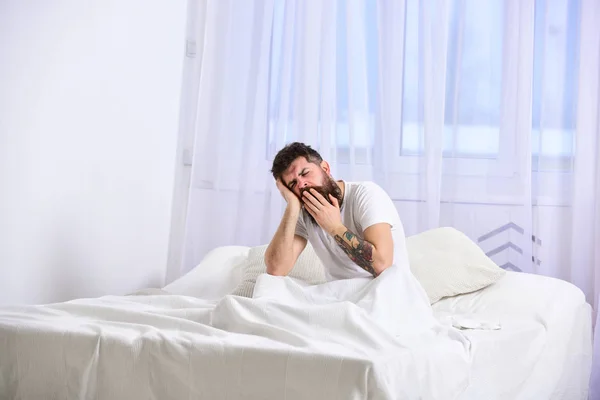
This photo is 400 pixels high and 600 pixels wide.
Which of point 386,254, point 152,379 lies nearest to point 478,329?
point 386,254

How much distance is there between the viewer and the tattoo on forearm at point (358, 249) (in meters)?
2.25

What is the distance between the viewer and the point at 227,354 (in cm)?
155

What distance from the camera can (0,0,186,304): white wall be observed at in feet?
6.87

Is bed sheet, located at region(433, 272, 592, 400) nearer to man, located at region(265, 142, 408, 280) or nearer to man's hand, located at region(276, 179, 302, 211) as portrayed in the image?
man, located at region(265, 142, 408, 280)

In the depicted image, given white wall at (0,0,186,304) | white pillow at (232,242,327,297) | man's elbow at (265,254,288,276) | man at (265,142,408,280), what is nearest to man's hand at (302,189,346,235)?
man at (265,142,408,280)

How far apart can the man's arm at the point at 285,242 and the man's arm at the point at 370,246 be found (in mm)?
192

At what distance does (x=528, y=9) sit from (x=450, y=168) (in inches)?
28.9

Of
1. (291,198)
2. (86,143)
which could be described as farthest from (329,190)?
(86,143)

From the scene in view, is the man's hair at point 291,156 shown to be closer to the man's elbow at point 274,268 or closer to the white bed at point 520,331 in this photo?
the man's elbow at point 274,268

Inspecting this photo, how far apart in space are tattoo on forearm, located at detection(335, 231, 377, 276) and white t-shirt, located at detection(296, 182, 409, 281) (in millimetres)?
68

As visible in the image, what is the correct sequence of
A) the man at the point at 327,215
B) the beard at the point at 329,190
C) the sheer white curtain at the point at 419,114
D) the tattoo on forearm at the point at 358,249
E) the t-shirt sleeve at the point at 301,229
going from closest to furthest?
the tattoo on forearm at the point at 358,249, the man at the point at 327,215, the beard at the point at 329,190, the t-shirt sleeve at the point at 301,229, the sheer white curtain at the point at 419,114

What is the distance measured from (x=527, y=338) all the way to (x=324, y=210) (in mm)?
712

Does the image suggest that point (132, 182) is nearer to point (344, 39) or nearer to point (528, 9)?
point (344, 39)

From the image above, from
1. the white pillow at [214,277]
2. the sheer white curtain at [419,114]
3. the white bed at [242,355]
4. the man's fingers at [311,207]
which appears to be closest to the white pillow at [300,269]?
the white pillow at [214,277]
